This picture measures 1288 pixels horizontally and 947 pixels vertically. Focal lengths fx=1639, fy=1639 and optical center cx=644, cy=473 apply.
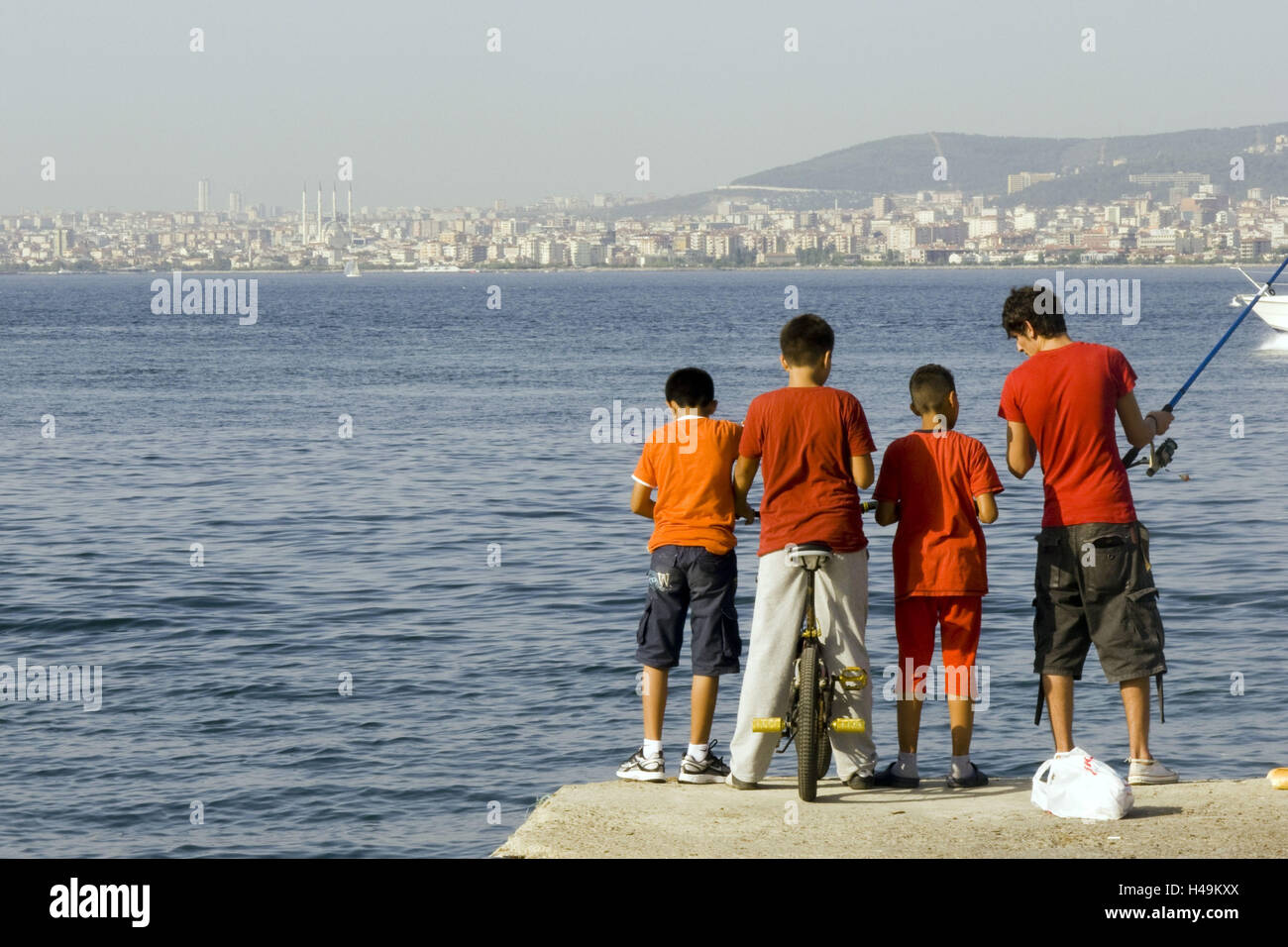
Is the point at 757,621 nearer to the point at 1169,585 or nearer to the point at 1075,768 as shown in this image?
the point at 1075,768

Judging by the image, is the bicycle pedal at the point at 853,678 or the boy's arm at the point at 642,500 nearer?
the bicycle pedal at the point at 853,678

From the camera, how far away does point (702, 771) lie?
276 inches

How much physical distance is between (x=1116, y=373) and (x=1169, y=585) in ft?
36.7

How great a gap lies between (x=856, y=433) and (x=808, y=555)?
1.67ft

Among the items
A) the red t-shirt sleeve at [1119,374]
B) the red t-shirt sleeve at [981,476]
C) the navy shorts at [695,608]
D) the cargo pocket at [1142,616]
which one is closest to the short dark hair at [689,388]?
the navy shorts at [695,608]

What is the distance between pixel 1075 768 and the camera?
243 inches

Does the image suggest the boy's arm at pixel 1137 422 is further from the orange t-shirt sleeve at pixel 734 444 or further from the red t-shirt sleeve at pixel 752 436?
the orange t-shirt sleeve at pixel 734 444

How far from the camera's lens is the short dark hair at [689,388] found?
22.3ft

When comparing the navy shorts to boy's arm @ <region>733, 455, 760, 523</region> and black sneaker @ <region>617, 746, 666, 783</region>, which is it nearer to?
boy's arm @ <region>733, 455, 760, 523</region>

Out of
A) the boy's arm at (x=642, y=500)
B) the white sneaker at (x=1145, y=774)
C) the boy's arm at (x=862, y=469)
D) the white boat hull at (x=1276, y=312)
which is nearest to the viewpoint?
the boy's arm at (x=862, y=469)

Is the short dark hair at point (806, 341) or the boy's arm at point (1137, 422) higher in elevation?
the short dark hair at point (806, 341)

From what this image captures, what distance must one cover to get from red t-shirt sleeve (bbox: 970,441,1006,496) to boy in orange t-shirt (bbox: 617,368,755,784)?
37.2 inches

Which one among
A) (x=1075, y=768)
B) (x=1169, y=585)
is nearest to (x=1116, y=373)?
(x=1075, y=768)
